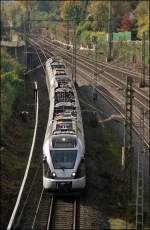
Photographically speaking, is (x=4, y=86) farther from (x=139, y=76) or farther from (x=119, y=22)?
(x=119, y=22)

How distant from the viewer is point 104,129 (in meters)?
42.7

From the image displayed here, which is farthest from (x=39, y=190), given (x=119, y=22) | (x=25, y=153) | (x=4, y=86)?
(x=119, y=22)

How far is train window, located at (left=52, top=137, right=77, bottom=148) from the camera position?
26750mm

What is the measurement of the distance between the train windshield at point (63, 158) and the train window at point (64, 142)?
0.34m

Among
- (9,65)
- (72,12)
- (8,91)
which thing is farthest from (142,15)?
(72,12)

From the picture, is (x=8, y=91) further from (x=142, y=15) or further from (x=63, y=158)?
(x=142, y=15)

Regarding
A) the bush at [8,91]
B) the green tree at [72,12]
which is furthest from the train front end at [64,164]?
the bush at [8,91]

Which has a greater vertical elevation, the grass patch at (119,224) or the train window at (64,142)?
the train window at (64,142)

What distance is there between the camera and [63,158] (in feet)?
86.4

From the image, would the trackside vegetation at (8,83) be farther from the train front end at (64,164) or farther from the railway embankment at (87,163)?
the train front end at (64,164)

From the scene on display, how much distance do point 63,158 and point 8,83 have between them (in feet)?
82.0

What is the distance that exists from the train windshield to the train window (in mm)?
343

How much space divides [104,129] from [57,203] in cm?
1635

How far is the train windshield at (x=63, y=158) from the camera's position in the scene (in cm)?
2620
